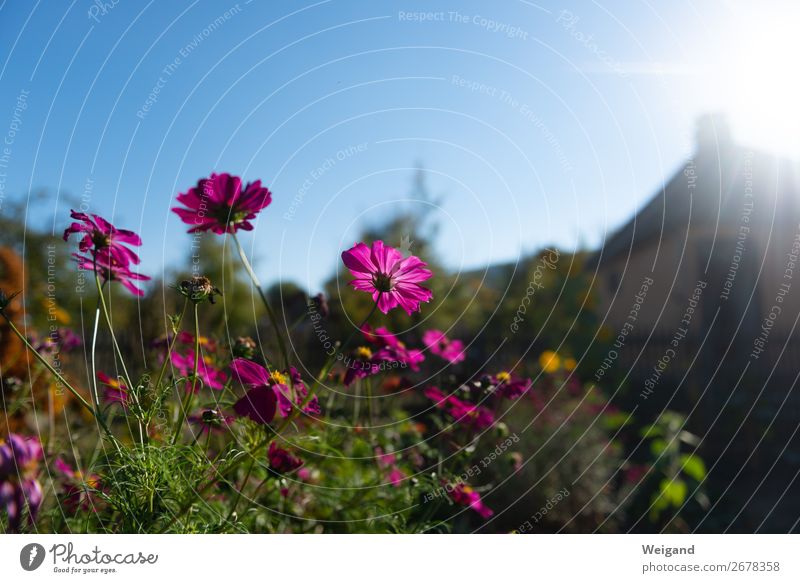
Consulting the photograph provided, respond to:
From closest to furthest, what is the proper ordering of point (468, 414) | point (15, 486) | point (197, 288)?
point (197, 288) < point (15, 486) < point (468, 414)

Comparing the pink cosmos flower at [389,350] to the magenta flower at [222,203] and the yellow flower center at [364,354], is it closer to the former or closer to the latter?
the yellow flower center at [364,354]

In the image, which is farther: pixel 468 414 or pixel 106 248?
pixel 468 414

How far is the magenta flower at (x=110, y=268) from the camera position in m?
0.88

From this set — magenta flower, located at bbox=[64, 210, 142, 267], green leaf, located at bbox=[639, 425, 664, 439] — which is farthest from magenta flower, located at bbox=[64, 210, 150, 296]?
green leaf, located at bbox=[639, 425, 664, 439]

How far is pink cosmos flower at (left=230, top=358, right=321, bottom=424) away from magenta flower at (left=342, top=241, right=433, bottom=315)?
0.17 m

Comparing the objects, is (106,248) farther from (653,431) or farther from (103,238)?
(653,431)

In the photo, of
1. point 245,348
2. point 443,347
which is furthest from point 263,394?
point 443,347

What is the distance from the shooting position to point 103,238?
2.85 ft

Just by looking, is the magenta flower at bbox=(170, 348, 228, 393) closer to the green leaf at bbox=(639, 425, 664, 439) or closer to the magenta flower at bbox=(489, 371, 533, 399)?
the magenta flower at bbox=(489, 371, 533, 399)

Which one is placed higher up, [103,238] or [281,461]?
[103,238]

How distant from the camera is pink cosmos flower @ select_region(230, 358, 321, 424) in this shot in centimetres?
85

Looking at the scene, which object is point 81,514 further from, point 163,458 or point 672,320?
point 672,320
